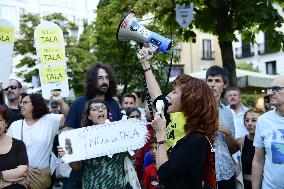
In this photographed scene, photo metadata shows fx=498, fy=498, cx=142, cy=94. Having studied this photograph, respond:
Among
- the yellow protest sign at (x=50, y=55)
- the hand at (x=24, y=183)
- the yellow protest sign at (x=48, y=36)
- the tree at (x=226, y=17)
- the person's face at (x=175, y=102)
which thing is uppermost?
the tree at (x=226, y=17)

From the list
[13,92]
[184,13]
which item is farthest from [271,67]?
[13,92]

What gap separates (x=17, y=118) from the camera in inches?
247

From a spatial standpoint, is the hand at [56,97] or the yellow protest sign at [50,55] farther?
the yellow protest sign at [50,55]

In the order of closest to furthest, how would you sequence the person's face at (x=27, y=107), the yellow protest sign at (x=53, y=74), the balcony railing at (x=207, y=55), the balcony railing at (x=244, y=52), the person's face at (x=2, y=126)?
the person's face at (x=2, y=126)
the person's face at (x=27, y=107)
the yellow protest sign at (x=53, y=74)
the balcony railing at (x=244, y=52)
the balcony railing at (x=207, y=55)

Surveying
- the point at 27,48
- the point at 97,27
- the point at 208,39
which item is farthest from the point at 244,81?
the point at 208,39

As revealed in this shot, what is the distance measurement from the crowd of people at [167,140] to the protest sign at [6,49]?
1.13ft

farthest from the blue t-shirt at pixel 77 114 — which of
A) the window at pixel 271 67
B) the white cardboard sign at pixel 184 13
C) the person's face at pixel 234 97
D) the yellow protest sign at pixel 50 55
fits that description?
the window at pixel 271 67

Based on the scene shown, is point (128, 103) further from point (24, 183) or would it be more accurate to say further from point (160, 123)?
point (160, 123)

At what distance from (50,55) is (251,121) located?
8.28 ft

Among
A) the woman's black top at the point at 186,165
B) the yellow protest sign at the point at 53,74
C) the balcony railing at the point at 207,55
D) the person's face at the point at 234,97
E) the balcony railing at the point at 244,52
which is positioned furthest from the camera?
the balcony railing at the point at 207,55

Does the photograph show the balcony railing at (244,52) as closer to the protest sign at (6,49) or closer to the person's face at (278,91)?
the protest sign at (6,49)

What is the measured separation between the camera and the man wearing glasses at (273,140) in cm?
434

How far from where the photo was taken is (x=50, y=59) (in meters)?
5.83

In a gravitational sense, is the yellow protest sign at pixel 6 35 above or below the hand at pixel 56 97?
above
